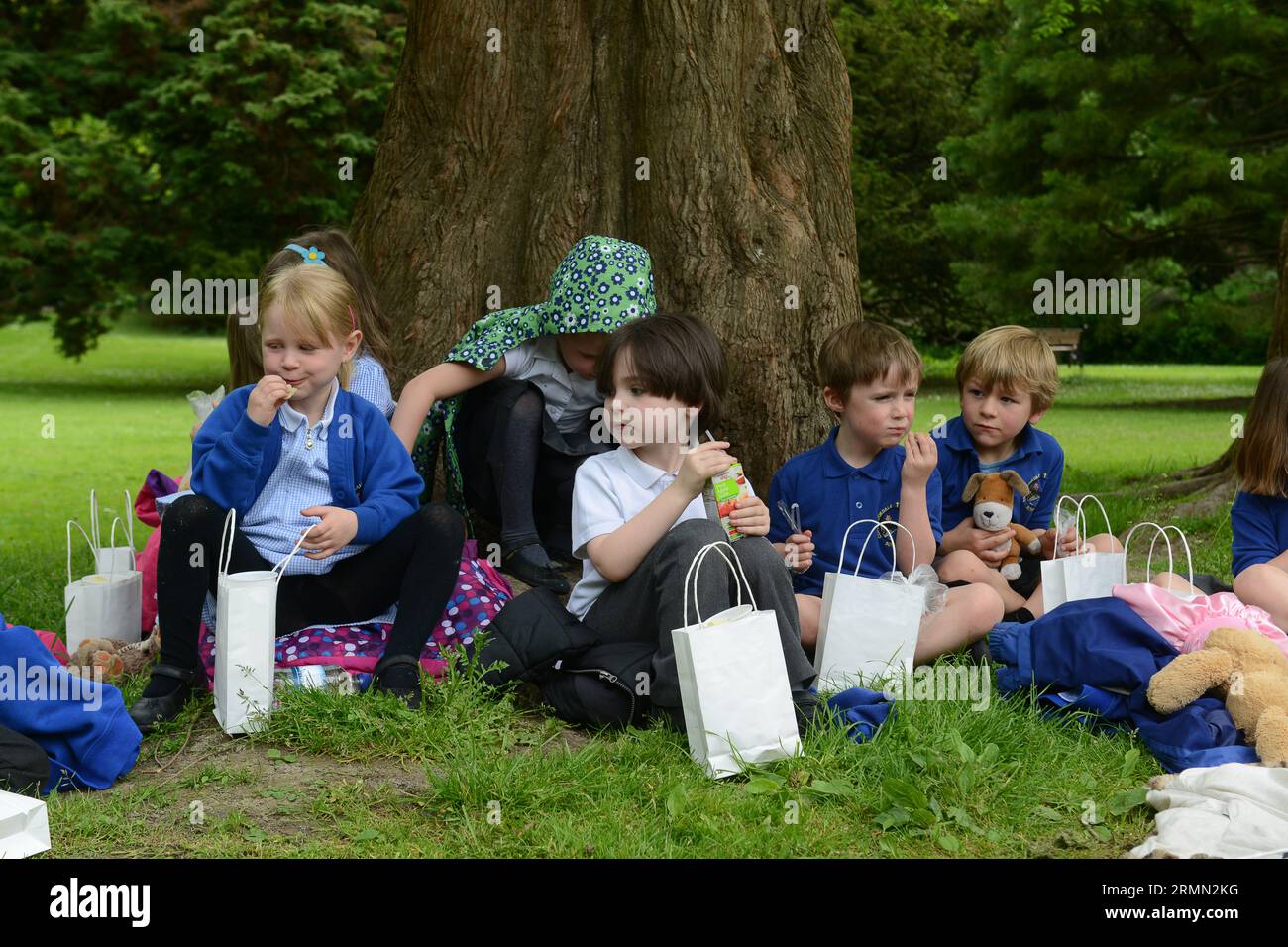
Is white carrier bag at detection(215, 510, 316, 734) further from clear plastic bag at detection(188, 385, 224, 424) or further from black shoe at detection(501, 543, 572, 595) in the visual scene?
clear plastic bag at detection(188, 385, 224, 424)

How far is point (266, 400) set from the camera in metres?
3.50

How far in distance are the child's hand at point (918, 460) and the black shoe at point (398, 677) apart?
157 centimetres

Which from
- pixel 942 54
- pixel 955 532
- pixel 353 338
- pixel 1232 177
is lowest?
pixel 955 532

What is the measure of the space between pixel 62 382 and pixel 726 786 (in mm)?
22629

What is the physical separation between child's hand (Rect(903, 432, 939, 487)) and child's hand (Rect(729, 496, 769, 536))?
1.81 ft

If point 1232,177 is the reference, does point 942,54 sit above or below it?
above

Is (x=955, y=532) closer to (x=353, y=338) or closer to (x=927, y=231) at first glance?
(x=353, y=338)

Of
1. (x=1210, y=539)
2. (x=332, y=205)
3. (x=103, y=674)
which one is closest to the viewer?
(x=103, y=674)

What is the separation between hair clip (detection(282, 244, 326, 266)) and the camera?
4.50 m

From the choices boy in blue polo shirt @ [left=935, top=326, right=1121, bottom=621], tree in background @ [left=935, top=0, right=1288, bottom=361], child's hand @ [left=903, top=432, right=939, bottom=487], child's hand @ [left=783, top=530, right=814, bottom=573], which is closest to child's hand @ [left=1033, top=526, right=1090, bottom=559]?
boy in blue polo shirt @ [left=935, top=326, right=1121, bottom=621]

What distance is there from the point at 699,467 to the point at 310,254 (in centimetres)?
195

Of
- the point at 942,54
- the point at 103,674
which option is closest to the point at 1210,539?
the point at 103,674
